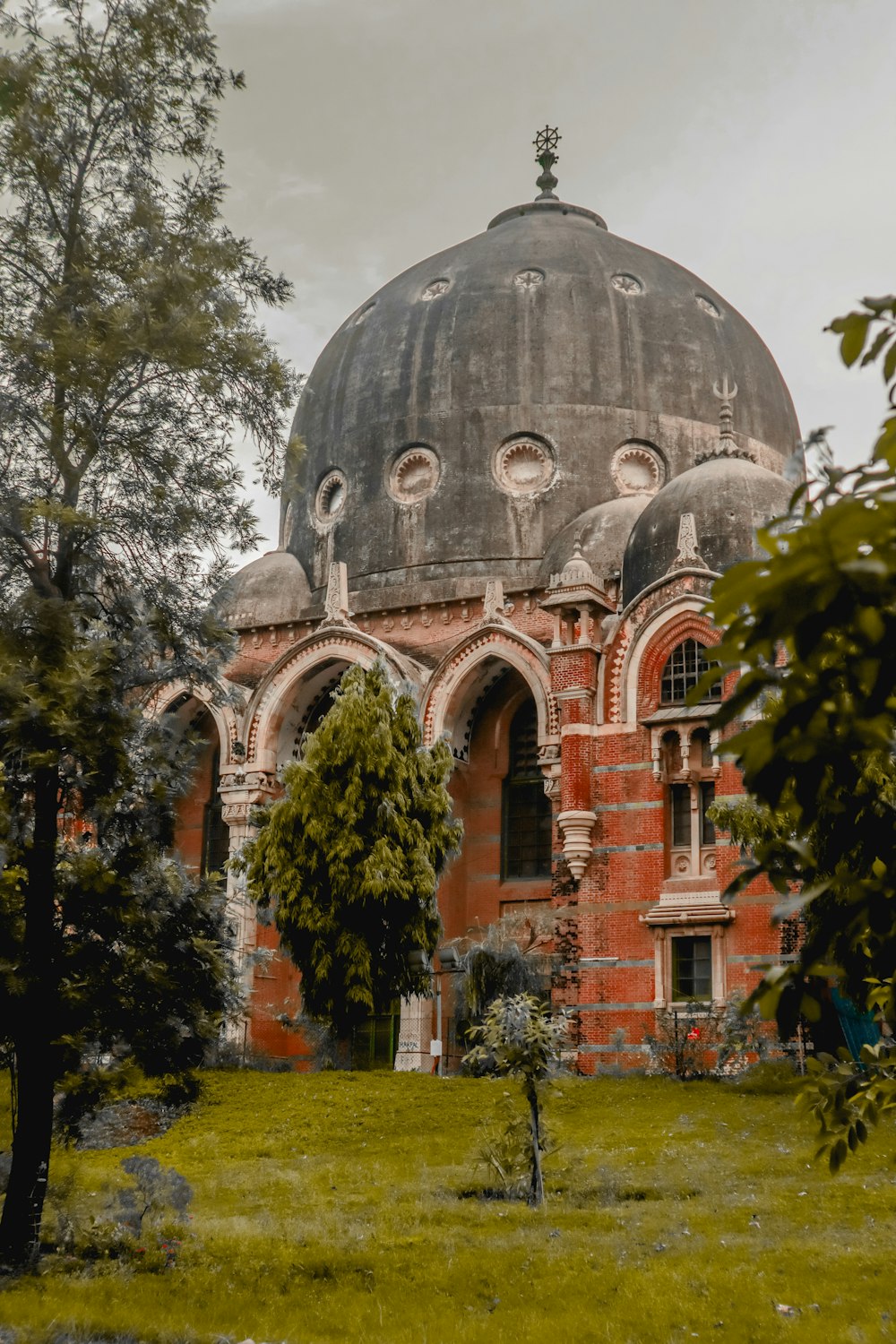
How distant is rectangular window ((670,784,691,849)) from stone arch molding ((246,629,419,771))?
24.5 feet

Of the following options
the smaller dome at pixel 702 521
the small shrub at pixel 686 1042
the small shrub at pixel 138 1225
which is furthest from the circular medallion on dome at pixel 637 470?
the small shrub at pixel 138 1225

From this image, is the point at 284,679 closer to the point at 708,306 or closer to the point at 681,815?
the point at 681,815

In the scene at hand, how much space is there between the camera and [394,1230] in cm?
1284

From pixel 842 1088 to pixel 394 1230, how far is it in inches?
342

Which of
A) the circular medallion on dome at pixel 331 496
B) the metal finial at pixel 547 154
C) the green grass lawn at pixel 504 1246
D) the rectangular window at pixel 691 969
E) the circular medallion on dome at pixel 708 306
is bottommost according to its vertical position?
the green grass lawn at pixel 504 1246

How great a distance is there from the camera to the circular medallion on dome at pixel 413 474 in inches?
1378

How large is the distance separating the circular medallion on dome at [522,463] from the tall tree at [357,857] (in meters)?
10.4

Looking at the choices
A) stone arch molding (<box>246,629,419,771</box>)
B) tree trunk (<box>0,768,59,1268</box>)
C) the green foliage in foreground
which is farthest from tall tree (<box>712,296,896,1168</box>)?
stone arch molding (<box>246,629,419,771</box>)

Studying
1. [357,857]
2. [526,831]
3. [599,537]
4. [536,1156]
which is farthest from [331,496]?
[536,1156]

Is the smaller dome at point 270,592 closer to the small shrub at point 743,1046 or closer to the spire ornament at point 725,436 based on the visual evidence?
the spire ornament at point 725,436

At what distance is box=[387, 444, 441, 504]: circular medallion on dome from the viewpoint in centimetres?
3500

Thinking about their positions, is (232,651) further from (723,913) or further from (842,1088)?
(723,913)

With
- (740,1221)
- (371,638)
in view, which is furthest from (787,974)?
(371,638)

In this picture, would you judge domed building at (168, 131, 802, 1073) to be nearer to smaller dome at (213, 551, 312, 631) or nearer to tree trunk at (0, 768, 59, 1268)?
smaller dome at (213, 551, 312, 631)
